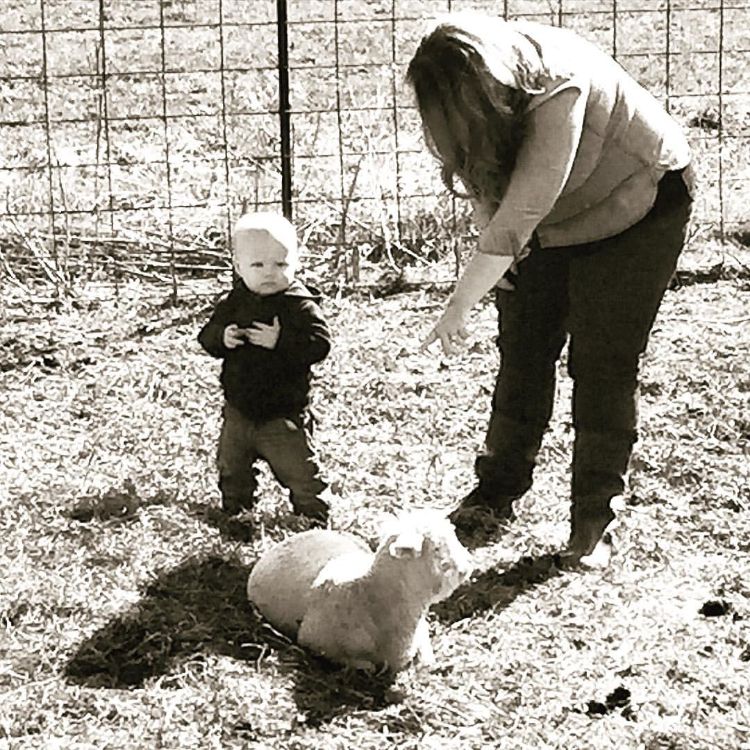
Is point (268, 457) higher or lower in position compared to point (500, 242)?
lower

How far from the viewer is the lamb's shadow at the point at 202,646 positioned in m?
3.85

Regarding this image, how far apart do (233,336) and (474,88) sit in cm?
106

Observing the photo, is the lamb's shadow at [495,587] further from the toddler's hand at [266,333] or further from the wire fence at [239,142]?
the wire fence at [239,142]

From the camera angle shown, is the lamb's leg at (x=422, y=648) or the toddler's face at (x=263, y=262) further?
the toddler's face at (x=263, y=262)

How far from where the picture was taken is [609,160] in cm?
428

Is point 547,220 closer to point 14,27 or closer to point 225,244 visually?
point 225,244

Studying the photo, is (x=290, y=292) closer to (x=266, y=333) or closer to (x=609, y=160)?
(x=266, y=333)

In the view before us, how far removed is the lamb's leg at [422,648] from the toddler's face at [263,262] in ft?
3.39

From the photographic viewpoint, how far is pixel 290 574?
4.10m

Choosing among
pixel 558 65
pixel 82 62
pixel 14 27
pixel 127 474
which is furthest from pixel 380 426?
pixel 14 27

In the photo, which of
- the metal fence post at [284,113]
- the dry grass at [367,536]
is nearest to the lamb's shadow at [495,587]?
the dry grass at [367,536]

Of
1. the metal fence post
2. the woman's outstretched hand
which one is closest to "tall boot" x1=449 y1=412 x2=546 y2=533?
the woman's outstretched hand

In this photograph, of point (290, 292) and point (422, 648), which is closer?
point (422, 648)

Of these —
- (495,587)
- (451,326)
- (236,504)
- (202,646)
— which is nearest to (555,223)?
(451,326)
